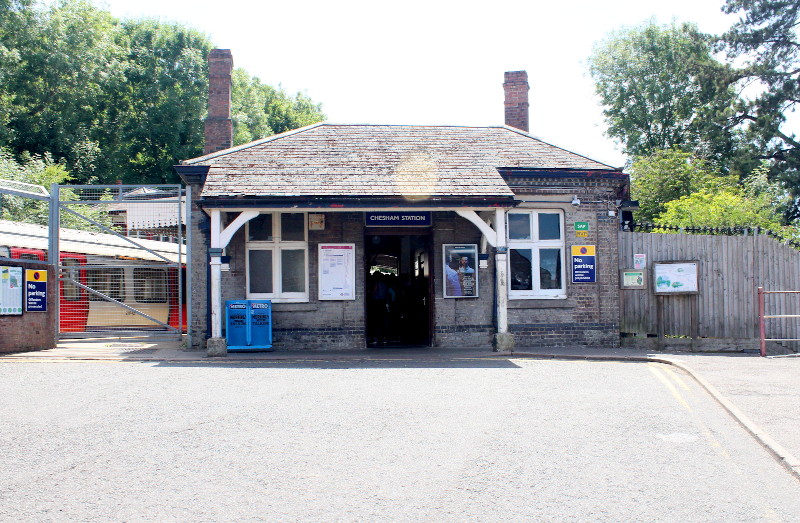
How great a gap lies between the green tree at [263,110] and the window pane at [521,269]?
98.8 ft

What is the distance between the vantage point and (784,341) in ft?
48.5

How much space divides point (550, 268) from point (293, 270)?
5.48 m

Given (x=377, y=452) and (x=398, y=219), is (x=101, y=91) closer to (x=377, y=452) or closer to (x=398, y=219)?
(x=398, y=219)

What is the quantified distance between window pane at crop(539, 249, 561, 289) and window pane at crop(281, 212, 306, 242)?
5126 mm

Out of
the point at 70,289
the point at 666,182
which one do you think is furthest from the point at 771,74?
the point at 70,289

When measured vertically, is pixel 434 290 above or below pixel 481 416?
above

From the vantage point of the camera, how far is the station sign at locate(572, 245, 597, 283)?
1486cm

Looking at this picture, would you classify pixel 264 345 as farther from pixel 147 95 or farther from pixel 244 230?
pixel 147 95

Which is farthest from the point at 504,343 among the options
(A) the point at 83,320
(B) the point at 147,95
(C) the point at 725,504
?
(B) the point at 147,95

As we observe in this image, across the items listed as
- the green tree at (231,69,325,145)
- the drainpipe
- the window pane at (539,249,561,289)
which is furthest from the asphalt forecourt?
the green tree at (231,69,325,145)

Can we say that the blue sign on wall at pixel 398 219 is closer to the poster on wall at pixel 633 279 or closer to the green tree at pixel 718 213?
the poster on wall at pixel 633 279

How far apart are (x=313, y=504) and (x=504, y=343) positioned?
912cm

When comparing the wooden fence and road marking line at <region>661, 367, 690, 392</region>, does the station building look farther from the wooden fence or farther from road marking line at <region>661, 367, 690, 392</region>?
road marking line at <region>661, 367, 690, 392</region>

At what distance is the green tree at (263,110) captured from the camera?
46.0 m
